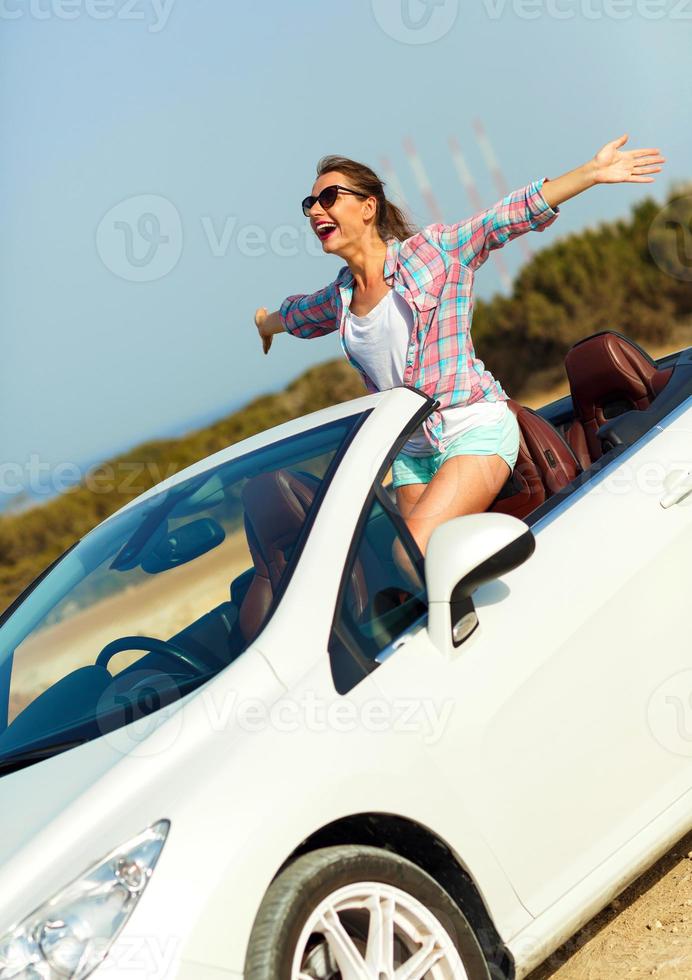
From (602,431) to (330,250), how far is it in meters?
1.12

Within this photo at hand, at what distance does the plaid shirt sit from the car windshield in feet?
2.16

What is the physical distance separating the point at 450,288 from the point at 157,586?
4.50ft

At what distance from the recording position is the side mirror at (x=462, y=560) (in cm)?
262

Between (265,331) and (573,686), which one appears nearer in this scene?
(573,686)

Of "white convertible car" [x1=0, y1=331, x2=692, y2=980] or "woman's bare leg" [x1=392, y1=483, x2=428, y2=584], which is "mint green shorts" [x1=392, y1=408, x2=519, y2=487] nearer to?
"woman's bare leg" [x1=392, y1=483, x2=428, y2=584]

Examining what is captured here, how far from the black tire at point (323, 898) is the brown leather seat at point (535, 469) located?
1.45 m

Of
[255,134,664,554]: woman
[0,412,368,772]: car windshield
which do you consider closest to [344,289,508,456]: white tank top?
[255,134,664,554]: woman

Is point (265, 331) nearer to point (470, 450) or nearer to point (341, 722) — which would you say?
point (470, 450)

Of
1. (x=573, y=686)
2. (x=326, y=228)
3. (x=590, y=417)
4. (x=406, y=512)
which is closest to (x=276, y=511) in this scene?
(x=406, y=512)

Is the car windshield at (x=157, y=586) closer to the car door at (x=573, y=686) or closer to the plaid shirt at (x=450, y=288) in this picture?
the car door at (x=573, y=686)

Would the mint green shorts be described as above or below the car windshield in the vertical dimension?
below

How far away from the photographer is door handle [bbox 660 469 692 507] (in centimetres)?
320

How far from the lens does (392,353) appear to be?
12.7 ft

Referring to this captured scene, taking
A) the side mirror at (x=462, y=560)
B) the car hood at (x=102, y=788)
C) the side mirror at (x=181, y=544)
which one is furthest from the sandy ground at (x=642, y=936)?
the side mirror at (x=181, y=544)
